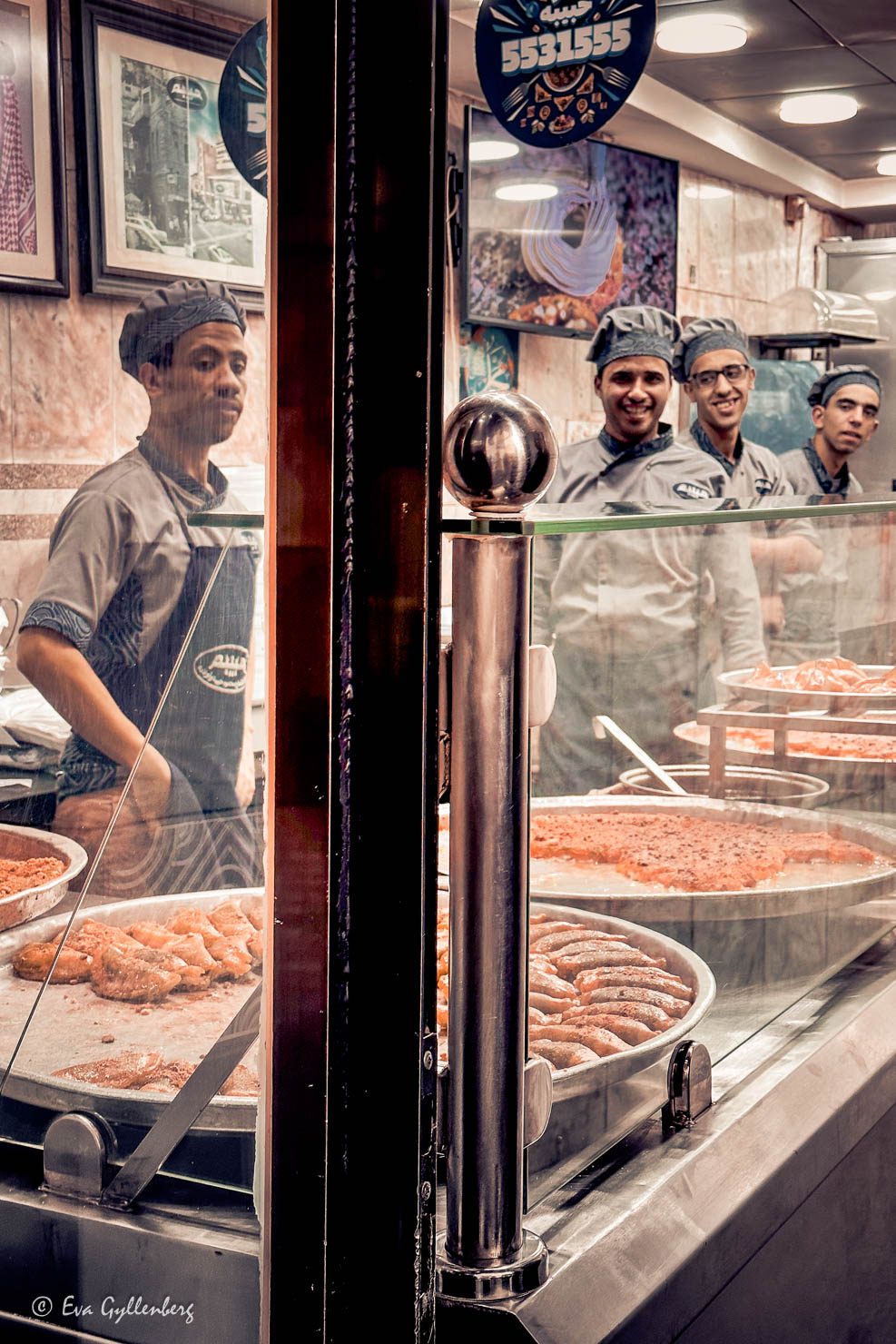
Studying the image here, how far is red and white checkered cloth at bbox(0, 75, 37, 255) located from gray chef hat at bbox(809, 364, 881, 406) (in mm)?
668

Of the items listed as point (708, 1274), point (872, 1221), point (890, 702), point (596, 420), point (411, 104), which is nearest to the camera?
point (411, 104)

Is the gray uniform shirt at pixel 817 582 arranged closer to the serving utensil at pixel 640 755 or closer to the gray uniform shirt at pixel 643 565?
the gray uniform shirt at pixel 643 565

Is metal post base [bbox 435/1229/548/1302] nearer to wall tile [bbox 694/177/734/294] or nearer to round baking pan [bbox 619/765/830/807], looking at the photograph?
round baking pan [bbox 619/765/830/807]

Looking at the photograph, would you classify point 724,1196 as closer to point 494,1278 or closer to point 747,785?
point 494,1278

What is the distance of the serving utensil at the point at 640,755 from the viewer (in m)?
0.87

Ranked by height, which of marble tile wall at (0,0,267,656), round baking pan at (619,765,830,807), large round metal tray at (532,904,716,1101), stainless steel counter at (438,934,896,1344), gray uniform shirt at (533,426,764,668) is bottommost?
stainless steel counter at (438,934,896,1344)

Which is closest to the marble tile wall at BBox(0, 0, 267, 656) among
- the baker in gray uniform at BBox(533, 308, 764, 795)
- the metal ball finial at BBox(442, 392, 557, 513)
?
the metal ball finial at BBox(442, 392, 557, 513)

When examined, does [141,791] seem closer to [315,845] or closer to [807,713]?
[315,845]

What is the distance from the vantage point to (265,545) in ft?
2.29

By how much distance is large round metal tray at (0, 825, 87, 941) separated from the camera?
736mm

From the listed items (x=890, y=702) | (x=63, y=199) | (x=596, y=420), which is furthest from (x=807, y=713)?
(x=63, y=199)

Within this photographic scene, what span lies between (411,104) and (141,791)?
1.28 ft

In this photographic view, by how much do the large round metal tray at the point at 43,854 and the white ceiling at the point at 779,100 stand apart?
0.47m

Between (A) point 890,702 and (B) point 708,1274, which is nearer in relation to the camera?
(B) point 708,1274
